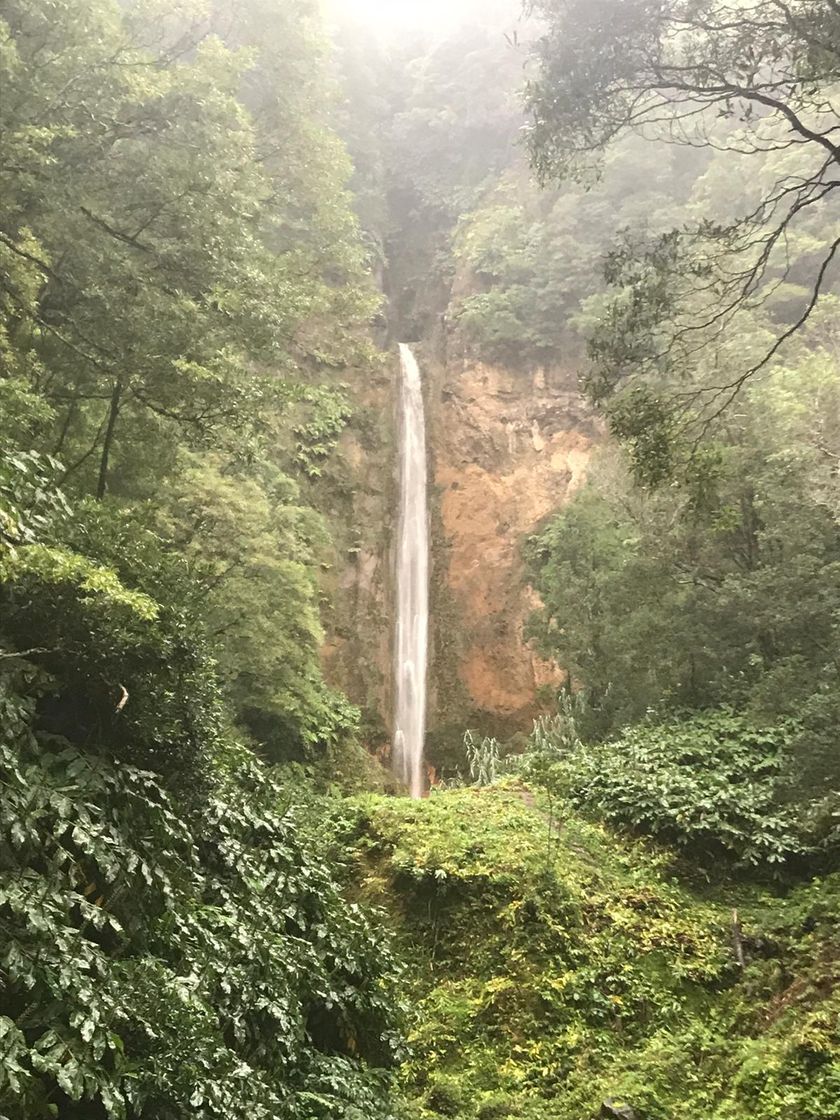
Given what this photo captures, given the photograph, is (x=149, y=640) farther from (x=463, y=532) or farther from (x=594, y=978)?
(x=463, y=532)

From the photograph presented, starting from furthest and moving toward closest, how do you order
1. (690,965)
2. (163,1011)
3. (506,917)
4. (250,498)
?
(250,498), (506,917), (690,965), (163,1011)

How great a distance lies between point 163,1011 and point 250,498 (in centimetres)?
766

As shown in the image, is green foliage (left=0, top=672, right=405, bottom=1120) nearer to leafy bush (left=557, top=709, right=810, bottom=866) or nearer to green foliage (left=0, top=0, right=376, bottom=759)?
green foliage (left=0, top=0, right=376, bottom=759)

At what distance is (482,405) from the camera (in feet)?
68.4

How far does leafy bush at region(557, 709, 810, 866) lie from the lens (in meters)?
7.51

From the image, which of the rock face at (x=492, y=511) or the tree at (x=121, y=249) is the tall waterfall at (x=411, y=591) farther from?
the tree at (x=121, y=249)

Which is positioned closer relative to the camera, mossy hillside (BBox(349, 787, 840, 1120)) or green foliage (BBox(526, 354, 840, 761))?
mossy hillside (BBox(349, 787, 840, 1120))

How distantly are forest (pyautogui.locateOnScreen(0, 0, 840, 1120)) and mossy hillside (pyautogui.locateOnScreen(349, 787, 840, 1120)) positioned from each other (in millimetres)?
32

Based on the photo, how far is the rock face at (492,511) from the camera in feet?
59.1

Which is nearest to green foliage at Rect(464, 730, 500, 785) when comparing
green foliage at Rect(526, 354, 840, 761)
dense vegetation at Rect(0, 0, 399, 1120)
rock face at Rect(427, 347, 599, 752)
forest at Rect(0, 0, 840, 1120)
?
forest at Rect(0, 0, 840, 1120)

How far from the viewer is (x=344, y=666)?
16.8 m

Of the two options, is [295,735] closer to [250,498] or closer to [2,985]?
[250,498]

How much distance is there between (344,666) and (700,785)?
972 cm

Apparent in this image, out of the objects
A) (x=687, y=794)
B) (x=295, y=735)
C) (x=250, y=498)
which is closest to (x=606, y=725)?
(x=687, y=794)
